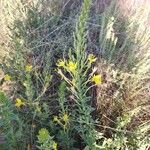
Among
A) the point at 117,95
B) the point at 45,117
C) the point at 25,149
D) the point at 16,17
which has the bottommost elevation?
the point at 25,149

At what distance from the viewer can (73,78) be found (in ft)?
6.40

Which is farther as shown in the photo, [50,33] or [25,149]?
[50,33]

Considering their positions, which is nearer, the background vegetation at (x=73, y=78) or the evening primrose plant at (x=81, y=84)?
the evening primrose plant at (x=81, y=84)

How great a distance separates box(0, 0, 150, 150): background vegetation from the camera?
2.04m

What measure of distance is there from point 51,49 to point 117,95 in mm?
637

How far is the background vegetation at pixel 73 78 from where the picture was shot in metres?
2.04

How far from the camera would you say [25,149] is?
87.8 inches

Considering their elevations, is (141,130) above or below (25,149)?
above

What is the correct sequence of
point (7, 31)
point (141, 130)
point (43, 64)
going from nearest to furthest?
1. point (141, 130)
2. point (43, 64)
3. point (7, 31)

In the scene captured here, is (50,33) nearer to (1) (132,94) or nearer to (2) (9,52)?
(2) (9,52)

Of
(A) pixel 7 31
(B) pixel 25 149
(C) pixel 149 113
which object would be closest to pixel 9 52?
(A) pixel 7 31

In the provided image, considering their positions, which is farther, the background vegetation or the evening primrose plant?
the background vegetation

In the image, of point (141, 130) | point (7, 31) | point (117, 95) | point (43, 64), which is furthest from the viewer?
point (7, 31)

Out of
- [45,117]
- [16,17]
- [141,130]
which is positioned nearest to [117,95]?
[141,130]
